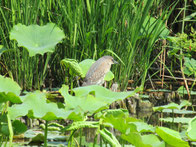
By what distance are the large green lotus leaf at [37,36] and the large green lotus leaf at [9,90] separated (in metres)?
1.27

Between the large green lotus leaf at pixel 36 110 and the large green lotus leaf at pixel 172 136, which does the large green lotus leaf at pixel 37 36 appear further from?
the large green lotus leaf at pixel 172 136

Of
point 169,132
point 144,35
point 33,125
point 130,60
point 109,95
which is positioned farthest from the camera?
point 144,35

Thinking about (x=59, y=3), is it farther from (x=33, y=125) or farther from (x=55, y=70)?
(x=33, y=125)

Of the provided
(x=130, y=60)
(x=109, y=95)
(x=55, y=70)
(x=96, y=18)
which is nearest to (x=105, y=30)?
(x=96, y=18)

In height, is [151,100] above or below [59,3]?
below

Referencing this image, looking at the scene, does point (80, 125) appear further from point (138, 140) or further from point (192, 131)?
point (192, 131)

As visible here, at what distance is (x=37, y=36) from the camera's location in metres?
3.48

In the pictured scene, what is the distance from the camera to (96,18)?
470 cm

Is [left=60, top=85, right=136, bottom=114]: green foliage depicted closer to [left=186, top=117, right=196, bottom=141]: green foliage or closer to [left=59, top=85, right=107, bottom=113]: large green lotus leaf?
[left=59, top=85, right=107, bottom=113]: large green lotus leaf

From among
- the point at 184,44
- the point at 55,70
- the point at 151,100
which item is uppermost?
the point at 184,44

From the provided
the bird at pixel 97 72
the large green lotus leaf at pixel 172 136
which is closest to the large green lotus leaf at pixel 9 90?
the large green lotus leaf at pixel 172 136

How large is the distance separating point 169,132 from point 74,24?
306 cm

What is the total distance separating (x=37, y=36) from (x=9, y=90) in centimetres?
171

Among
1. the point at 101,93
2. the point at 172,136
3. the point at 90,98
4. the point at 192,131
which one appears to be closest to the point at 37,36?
the point at 101,93
